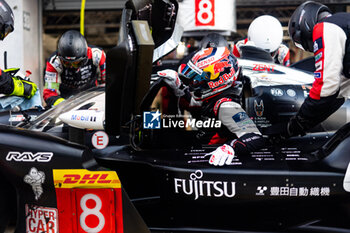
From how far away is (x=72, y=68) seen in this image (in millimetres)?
5332

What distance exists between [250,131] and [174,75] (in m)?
0.70

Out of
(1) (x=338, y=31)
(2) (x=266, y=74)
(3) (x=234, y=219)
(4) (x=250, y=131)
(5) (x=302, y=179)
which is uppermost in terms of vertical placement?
(1) (x=338, y=31)

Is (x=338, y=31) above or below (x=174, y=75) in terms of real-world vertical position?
above

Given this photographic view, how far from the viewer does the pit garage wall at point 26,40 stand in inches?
317

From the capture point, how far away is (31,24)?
866cm

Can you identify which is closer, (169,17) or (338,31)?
(338,31)

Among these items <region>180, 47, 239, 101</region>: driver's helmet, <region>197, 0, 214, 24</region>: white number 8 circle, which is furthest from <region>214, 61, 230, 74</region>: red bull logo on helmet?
<region>197, 0, 214, 24</region>: white number 8 circle

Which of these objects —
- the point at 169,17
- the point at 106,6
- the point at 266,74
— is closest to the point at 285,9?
the point at 106,6

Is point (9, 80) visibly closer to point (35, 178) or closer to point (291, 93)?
point (35, 178)

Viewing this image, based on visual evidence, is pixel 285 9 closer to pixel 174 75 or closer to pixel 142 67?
pixel 174 75

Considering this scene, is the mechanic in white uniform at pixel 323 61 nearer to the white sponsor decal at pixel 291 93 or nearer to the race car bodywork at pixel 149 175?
the race car bodywork at pixel 149 175

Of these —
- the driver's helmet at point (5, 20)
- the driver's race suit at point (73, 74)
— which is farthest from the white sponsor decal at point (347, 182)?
the driver's race suit at point (73, 74)

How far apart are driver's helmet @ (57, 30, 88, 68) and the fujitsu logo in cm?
287

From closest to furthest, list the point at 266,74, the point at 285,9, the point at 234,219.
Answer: the point at 234,219
the point at 266,74
the point at 285,9
